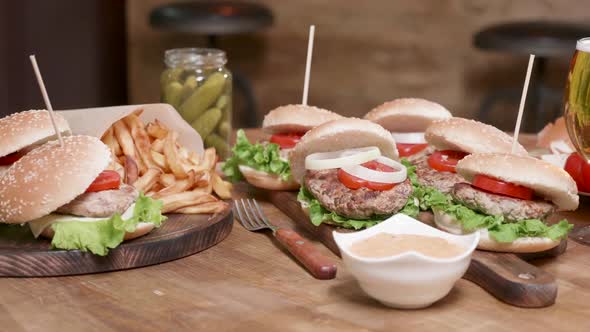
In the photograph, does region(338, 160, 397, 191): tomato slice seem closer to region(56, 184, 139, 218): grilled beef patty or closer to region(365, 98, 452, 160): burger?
region(365, 98, 452, 160): burger

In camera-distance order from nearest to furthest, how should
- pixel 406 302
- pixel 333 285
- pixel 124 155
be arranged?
pixel 406 302 → pixel 333 285 → pixel 124 155

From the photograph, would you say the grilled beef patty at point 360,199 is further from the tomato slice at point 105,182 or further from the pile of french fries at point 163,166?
the tomato slice at point 105,182

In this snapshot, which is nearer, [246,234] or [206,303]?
[206,303]

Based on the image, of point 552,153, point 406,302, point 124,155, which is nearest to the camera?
point 406,302

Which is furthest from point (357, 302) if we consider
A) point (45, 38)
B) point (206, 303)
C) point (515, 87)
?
point (45, 38)

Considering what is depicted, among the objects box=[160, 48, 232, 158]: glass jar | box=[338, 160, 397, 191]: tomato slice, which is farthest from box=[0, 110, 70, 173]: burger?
box=[338, 160, 397, 191]: tomato slice

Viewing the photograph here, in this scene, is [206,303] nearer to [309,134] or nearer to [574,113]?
[309,134]
